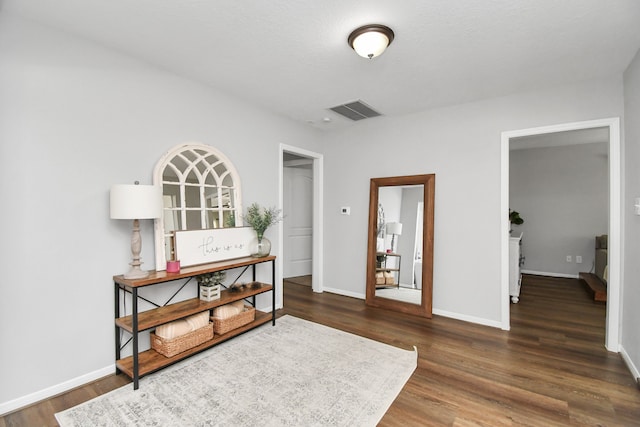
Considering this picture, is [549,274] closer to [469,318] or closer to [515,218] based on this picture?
[515,218]

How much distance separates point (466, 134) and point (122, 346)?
13.0 ft

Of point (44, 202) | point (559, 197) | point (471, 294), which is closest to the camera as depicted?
point (44, 202)

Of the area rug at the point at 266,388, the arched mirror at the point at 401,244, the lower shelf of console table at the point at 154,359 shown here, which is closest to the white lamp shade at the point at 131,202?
the lower shelf of console table at the point at 154,359

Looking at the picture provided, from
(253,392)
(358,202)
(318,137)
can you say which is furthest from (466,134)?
(253,392)

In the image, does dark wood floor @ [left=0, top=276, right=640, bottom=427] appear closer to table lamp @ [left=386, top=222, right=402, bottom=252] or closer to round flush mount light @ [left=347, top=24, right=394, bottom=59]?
table lamp @ [left=386, top=222, right=402, bottom=252]

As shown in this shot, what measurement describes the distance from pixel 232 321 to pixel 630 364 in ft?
10.9

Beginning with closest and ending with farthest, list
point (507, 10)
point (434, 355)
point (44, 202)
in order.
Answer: point (507, 10) < point (44, 202) < point (434, 355)

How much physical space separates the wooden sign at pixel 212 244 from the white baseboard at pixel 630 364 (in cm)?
336

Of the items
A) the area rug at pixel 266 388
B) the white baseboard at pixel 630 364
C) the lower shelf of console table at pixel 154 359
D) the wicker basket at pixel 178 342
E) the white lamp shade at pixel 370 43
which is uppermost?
the white lamp shade at pixel 370 43

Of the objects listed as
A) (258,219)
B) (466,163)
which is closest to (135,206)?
(258,219)

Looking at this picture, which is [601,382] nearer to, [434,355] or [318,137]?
[434,355]

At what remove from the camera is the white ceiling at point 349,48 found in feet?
5.83

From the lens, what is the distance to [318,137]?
4410 millimetres

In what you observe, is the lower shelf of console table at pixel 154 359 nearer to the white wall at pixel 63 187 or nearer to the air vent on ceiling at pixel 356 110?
the white wall at pixel 63 187
